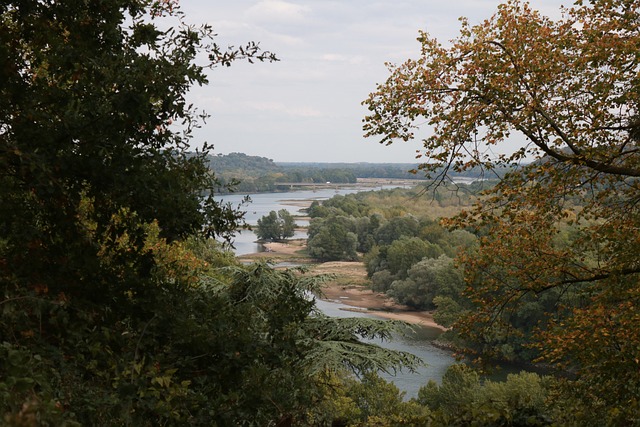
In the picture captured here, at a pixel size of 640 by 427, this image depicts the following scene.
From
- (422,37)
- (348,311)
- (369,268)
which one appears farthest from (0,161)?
(369,268)

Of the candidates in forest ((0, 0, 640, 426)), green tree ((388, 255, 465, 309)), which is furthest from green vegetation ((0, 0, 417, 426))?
green tree ((388, 255, 465, 309))

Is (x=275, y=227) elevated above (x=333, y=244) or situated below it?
above

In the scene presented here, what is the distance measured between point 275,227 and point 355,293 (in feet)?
110

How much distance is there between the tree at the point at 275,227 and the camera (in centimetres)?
9281

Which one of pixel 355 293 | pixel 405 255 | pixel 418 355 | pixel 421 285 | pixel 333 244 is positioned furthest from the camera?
pixel 333 244

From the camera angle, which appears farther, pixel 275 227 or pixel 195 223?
pixel 275 227

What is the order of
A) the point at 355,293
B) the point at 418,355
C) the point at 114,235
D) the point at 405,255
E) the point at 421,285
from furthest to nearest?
the point at 405,255 → the point at 355,293 → the point at 421,285 → the point at 418,355 → the point at 114,235

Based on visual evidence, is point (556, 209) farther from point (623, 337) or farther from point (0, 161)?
point (0, 161)

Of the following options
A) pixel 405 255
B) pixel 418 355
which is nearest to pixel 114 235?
pixel 418 355

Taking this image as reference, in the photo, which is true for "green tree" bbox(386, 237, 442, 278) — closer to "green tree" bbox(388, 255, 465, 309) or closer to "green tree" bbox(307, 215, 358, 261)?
"green tree" bbox(388, 255, 465, 309)

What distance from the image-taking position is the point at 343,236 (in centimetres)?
8144

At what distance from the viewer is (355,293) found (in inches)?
2447

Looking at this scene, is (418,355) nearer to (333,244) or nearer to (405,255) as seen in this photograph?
(405,255)

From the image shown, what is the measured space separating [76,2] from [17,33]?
0.81 meters
